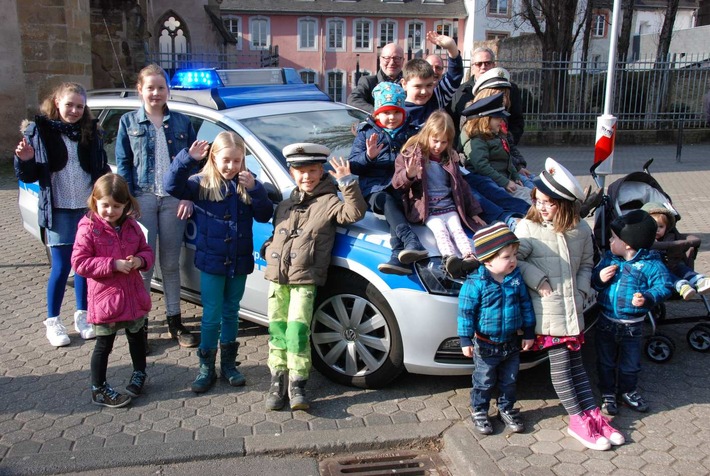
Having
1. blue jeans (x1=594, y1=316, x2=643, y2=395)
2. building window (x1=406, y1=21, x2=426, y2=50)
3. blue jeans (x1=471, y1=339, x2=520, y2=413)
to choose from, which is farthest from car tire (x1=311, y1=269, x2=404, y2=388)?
building window (x1=406, y1=21, x2=426, y2=50)

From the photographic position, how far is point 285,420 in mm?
4191

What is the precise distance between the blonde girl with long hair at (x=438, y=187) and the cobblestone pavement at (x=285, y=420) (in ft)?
3.51

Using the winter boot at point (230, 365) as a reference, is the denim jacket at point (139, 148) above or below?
above

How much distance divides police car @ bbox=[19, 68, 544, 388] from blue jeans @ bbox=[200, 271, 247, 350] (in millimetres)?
337

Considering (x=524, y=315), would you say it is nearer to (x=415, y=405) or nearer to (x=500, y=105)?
(x=415, y=405)

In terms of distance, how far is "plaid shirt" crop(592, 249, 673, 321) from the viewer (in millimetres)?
4203

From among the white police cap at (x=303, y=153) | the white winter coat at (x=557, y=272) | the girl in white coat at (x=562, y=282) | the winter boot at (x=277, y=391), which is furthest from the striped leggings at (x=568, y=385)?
the white police cap at (x=303, y=153)

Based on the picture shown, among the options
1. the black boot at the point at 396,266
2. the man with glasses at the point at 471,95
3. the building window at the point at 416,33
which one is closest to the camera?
the black boot at the point at 396,266

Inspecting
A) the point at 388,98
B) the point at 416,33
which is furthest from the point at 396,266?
the point at 416,33

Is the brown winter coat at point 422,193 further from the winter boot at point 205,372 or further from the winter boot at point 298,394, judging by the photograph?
the winter boot at point 205,372

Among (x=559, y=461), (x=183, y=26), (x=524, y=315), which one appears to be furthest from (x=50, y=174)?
(x=183, y=26)

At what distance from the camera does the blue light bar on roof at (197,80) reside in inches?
231

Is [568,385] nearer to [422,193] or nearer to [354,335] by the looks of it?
[354,335]

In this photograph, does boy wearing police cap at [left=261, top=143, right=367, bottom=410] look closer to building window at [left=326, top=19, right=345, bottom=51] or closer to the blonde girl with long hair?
the blonde girl with long hair
